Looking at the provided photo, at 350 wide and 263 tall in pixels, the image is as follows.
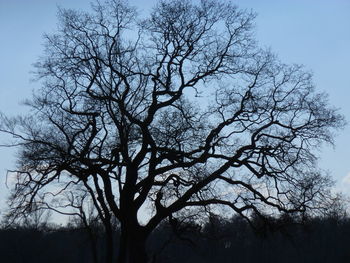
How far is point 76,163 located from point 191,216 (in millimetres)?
5252

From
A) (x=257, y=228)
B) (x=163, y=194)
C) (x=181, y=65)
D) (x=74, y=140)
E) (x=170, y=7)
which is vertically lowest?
(x=257, y=228)

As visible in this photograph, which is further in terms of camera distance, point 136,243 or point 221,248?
point 221,248

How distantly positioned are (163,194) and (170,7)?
25.3 feet

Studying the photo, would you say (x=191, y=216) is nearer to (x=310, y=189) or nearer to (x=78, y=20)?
(x=310, y=189)

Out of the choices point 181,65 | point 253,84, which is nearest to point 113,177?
point 181,65

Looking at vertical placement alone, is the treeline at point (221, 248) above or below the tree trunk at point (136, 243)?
above

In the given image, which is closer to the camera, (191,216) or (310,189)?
(310,189)

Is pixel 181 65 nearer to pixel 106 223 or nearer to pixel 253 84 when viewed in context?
pixel 253 84

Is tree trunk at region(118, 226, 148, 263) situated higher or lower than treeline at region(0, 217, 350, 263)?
lower

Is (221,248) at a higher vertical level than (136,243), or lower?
higher

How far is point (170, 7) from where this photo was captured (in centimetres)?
2292

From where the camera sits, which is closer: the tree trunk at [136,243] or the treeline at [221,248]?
the tree trunk at [136,243]

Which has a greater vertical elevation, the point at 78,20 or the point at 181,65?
the point at 78,20

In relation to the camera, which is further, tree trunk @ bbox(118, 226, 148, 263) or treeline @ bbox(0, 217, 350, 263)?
treeline @ bbox(0, 217, 350, 263)
